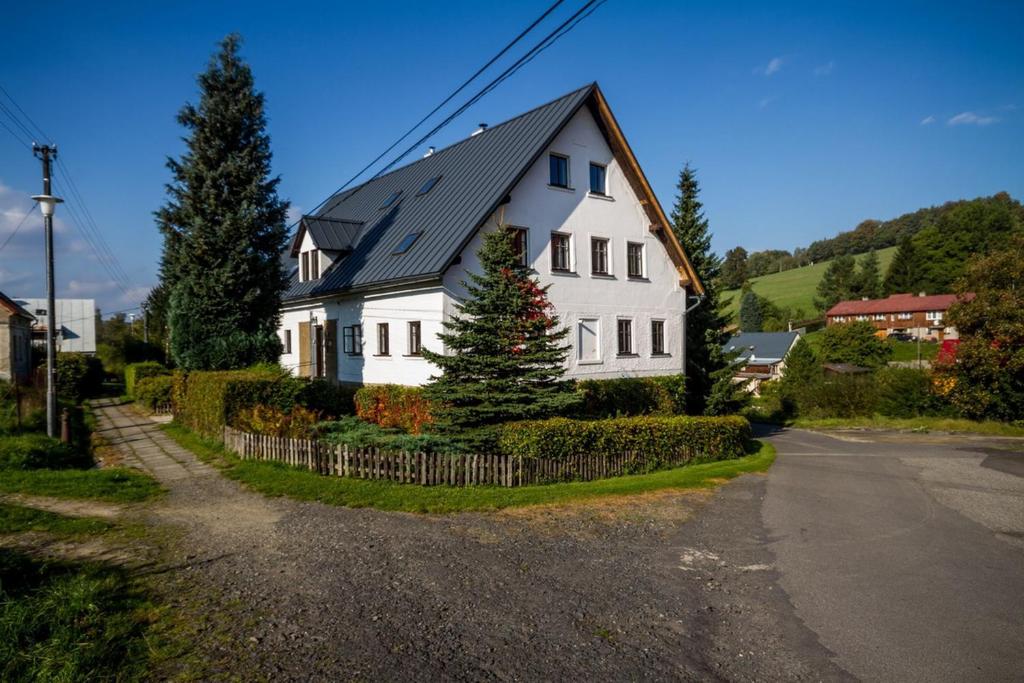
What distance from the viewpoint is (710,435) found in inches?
698

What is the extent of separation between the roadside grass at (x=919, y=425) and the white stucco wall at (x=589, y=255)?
16.4 m

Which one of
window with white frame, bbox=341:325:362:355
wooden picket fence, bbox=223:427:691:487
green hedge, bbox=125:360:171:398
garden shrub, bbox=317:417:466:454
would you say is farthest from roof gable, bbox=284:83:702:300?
green hedge, bbox=125:360:171:398

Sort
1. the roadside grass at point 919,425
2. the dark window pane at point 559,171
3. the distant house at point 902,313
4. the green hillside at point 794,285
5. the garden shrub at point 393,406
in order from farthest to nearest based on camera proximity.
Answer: the green hillside at point 794,285 < the distant house at point 902,313 < the roadside grass at point 919,425 < the dark window pane at point 559,171 < the garden shrub at point 393,406

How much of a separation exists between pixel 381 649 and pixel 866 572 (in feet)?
22.0

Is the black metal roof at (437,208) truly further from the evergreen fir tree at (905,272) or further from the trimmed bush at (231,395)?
the evergreen fir tree at (905,272)

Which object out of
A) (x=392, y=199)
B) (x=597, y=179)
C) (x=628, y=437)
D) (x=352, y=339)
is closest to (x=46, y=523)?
(x=628, y=437)

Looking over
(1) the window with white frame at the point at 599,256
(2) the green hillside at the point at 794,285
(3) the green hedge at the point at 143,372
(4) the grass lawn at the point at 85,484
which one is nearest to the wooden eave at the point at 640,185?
(1) the window with white frame at the point at 599,256

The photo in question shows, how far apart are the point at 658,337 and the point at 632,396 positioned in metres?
4.21

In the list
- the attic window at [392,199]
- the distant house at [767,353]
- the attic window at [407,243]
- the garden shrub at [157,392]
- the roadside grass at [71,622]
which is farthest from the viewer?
the distant house at [767,353]

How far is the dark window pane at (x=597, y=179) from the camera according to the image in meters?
22.8

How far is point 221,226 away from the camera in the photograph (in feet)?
68.6

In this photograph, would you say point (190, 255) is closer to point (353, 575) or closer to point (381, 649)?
point (353, 575)

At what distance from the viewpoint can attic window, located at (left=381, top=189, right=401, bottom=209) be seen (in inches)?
1071

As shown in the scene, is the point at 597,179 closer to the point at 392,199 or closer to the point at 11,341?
the point at 392,199
